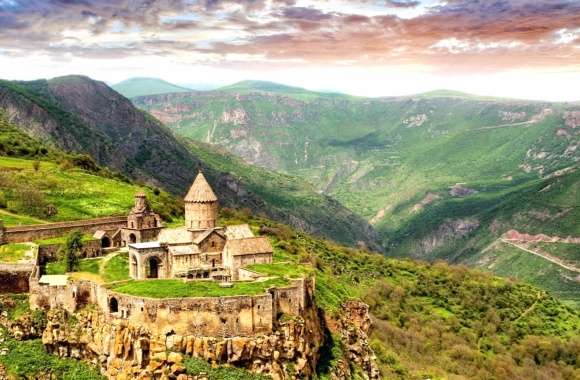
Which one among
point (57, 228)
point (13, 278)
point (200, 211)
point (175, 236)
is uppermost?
point (200, 211)

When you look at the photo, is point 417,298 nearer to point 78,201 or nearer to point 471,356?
point 471,356

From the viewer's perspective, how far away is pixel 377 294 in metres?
123

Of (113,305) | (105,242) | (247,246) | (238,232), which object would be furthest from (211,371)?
(105,242)

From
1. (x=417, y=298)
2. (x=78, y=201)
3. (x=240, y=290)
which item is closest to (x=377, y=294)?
(x=417, y=298)

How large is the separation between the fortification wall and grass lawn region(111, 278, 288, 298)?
20151 millimetres

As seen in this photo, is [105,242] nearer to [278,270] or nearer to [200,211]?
[200,211]

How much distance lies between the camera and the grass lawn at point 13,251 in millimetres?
59219

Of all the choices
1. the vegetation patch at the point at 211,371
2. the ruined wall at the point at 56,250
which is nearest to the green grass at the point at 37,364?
the vegetation patch at the point at 211,371

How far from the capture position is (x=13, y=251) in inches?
2430

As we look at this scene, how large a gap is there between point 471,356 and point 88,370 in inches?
2947

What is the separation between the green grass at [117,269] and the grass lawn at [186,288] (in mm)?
5121

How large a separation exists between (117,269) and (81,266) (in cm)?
358

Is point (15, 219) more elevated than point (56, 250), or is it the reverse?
point (15, 219)

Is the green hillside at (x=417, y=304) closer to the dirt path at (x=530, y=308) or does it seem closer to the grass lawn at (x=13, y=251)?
the dirt path at (x=530, y=308)
